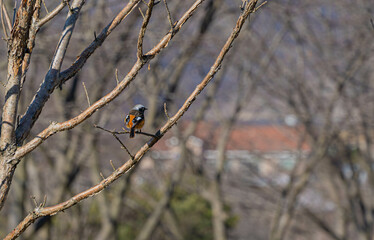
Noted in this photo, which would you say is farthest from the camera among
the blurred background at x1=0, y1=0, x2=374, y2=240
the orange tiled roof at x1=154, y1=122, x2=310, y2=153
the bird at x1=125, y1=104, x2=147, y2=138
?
the orange tiled roof at x1=154, y1=122, x2=310, y2=153

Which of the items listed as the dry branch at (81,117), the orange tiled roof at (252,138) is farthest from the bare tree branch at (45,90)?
the orange tiled roof at (252,138)

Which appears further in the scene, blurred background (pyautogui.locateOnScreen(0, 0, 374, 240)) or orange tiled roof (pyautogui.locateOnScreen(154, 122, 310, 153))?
orange tiled roof (pyautogui.locateOnScreen(154, 122, 310, 153))

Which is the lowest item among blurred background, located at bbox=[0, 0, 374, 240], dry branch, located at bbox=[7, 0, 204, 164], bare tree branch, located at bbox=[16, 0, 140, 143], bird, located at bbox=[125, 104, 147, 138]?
dry branch, located at bbox=[7, 0, 204, 164]

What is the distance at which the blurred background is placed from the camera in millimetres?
8055

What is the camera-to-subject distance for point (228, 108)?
36.3ft

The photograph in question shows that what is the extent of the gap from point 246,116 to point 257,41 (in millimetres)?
2152

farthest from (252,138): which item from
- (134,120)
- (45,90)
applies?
(45,90)

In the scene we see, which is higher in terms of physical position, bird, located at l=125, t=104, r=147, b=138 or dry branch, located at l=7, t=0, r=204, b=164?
bird, located at l=125, t=104, r=147, b=138

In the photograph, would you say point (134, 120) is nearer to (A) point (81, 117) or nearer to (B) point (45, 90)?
(B) point (45, 90)

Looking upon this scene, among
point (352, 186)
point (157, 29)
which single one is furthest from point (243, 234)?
point (157, 29)

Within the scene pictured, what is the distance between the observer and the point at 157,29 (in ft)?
27.1

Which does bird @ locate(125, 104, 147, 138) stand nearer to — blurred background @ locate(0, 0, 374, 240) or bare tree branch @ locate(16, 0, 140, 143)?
bare tree branch @ locate(16, 0, 140, 143)

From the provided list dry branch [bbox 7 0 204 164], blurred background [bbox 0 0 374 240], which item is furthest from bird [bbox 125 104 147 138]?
blurred background [bbox 0 0 374 240]

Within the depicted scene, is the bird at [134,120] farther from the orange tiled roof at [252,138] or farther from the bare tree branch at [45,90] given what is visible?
the orange tiled roof at [252,138]
